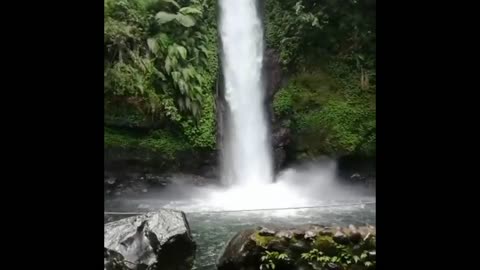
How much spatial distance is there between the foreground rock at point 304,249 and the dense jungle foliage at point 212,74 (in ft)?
4.81

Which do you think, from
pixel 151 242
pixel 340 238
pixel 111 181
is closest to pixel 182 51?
pixel 111 181

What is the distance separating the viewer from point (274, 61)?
4840mm

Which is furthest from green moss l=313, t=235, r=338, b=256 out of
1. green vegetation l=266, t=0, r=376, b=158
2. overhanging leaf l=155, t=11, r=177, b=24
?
overhanging leaf l=155, t=11, r=177, b=24

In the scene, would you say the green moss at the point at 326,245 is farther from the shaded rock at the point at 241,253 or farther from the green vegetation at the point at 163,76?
the green vegetation at the point at 163,76

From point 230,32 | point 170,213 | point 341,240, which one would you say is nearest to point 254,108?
point 230,32

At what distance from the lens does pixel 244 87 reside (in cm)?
486

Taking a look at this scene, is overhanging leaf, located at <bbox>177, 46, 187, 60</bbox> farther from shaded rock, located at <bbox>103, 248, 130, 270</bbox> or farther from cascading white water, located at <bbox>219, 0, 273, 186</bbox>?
shaded rock, located at <bbox>103, 248, 130, 270</bbox>

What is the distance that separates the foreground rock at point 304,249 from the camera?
2604mm

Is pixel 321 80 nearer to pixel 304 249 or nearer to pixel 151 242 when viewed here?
pixel 304 249

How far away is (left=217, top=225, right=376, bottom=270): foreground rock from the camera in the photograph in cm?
260

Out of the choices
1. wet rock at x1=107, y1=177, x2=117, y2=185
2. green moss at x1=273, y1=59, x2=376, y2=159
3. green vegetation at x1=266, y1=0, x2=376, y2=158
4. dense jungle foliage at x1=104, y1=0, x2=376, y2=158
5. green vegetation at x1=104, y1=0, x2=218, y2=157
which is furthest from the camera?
green moss at x1=273, y1=59, x2=376, y2=159

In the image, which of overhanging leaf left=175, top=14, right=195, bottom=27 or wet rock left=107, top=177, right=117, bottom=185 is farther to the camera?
overhanging leaf left=175, top=14, right=195, bottom=27

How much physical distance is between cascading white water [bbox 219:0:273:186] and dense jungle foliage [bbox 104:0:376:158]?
0.52 feet
